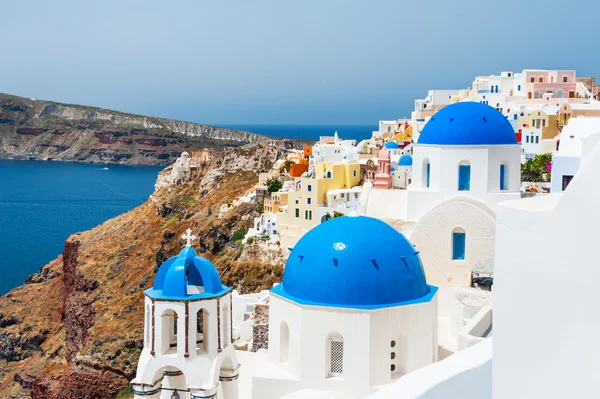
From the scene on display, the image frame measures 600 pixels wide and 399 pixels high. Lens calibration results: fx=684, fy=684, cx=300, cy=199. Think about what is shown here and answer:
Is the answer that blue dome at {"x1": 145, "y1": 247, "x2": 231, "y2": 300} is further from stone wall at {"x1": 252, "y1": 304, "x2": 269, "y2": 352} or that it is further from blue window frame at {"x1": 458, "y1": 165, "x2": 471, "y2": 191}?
blue window frame at {"x1": 458, "y1": 165, "x2": 471, "y2": 191}

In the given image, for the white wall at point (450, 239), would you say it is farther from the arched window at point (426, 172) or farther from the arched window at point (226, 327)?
the arched window at point (226, 327)

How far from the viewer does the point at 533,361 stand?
10.5 ft

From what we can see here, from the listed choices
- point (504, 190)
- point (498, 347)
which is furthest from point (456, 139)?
point (498, 347)

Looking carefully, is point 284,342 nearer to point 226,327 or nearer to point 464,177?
point 226,327

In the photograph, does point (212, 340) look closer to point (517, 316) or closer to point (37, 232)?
point (517, 316)

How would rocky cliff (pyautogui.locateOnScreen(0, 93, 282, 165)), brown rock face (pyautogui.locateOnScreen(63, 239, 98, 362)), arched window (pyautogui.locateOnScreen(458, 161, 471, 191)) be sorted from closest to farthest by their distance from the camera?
arched window (pyautogui.locateOnScreen(458, 161, 471, 191)), brown rock face (pyautogui.locateOnScreen(63, 239, 98, 362)), rocky cliff (pyautogui.locateOnScreen(0, 93, 282, 165))

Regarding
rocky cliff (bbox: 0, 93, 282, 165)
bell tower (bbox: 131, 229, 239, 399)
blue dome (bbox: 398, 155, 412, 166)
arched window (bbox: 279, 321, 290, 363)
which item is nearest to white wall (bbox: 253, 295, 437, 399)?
arched window (bbox: 279, 321, 290, 363)

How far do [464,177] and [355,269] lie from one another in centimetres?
769

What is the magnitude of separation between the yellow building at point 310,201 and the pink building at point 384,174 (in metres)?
6.15

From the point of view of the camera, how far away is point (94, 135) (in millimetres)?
178125

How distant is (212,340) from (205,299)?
68 centimetres

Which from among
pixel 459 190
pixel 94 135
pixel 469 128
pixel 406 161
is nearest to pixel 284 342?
pixel 459 190

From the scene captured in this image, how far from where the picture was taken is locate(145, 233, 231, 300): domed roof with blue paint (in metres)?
10.5

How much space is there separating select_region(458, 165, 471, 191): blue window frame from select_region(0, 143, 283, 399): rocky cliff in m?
17.4
